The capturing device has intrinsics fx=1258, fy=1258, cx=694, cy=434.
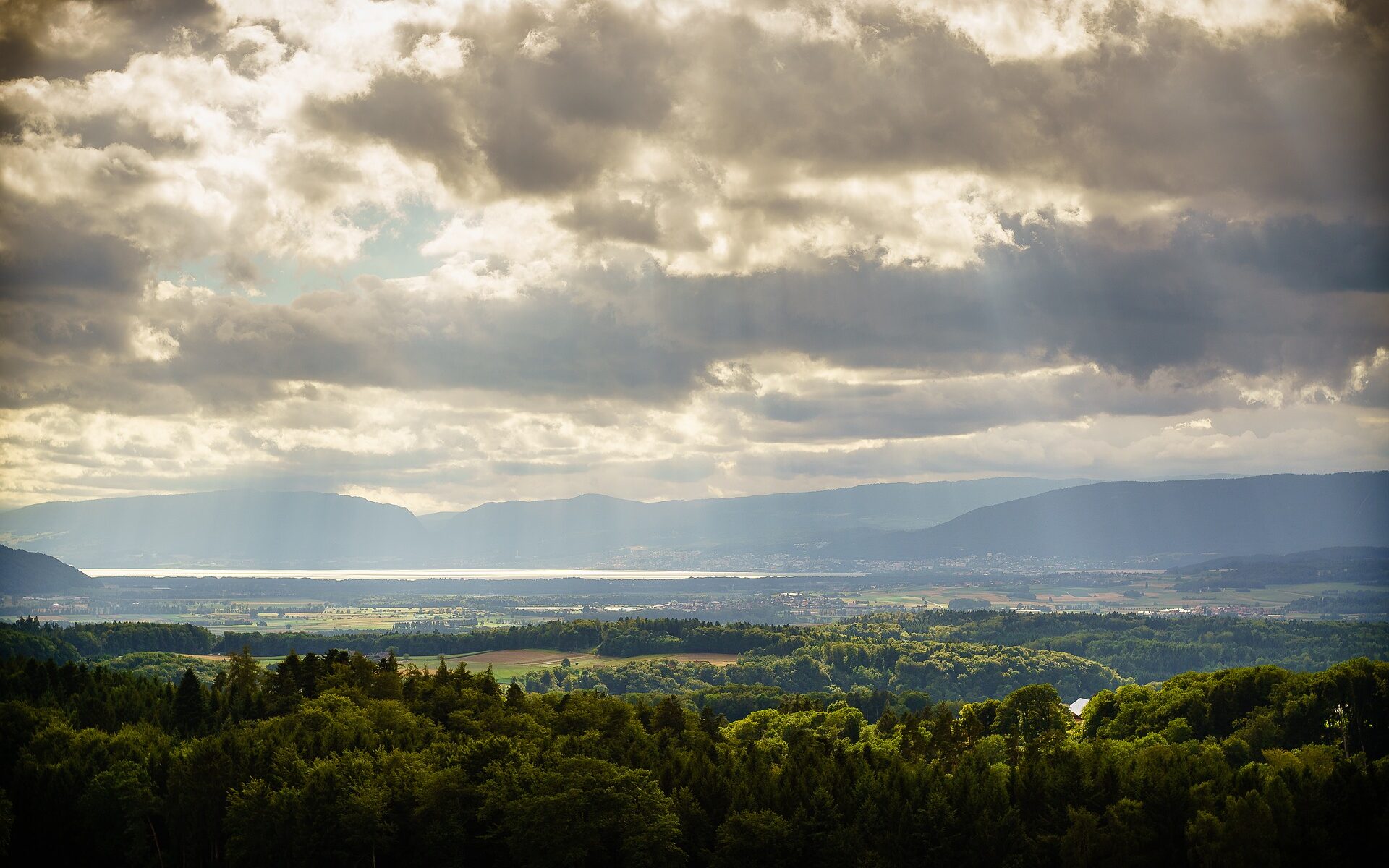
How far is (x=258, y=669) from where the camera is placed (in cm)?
12325

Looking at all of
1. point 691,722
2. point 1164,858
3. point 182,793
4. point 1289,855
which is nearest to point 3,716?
point 182,793

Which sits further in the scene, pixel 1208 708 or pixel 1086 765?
pixel 1208 708

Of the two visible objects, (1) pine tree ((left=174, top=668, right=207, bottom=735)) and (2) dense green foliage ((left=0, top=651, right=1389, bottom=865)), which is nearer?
(2) dense green foliage ((left=0, top=651, right=1389, bottom=865))

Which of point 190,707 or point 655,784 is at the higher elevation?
point 190,707

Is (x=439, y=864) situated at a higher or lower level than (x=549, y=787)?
lower

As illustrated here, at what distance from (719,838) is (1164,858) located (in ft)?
91.8

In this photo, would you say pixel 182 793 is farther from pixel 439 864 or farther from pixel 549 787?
pixel 549 787

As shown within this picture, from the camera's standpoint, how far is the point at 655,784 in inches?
3329

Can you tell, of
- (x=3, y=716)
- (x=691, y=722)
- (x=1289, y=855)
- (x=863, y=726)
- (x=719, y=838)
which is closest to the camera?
(x=1289, y=855)

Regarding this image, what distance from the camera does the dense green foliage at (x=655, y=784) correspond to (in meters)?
79.6

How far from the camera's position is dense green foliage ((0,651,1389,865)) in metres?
79.6

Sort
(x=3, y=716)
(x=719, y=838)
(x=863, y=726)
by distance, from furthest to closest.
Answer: (x=863, y=726) → (x=3, y=716) → (x=719, y=838)

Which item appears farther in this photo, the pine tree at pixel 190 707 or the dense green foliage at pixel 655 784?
the pine tree at pixel 190 707

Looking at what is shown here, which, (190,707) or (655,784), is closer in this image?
(655,784)
